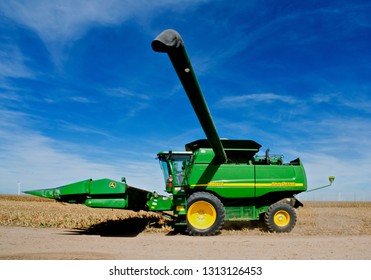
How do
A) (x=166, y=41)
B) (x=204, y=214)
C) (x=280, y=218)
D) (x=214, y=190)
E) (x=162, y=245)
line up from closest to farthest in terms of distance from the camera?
(x=166, y=41)
(x=162, y=245)
(x=204, y=214)
(x=214, y=190)
(x=280, y=218)

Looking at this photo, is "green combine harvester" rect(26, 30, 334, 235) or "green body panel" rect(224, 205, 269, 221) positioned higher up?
"green combine harvester" rect(26, 30, 334, 235)

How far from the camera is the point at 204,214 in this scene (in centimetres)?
1059

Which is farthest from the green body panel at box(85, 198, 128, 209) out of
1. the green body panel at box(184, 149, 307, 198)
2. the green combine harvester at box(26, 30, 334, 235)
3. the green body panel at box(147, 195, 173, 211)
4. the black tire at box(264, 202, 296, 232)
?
the black tire at box(264, 202, 296, 232)

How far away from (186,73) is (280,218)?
23.1ft

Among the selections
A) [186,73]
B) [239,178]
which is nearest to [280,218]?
[239,178]

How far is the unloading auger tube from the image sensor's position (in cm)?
481

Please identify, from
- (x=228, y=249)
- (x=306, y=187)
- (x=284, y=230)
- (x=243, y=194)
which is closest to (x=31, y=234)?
(x=228, y=249)

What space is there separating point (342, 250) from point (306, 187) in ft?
13.8

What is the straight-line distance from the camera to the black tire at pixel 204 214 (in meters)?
10.3

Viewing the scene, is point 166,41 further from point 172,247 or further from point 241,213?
point 241,213

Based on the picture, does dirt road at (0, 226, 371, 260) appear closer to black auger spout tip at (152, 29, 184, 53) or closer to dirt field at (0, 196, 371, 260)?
dirt field at (0, 196, 371, 260)

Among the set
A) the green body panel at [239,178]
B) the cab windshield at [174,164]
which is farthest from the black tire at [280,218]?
the cab windshield at [174,164]

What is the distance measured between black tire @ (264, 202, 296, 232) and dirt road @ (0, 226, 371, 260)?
1.03m
